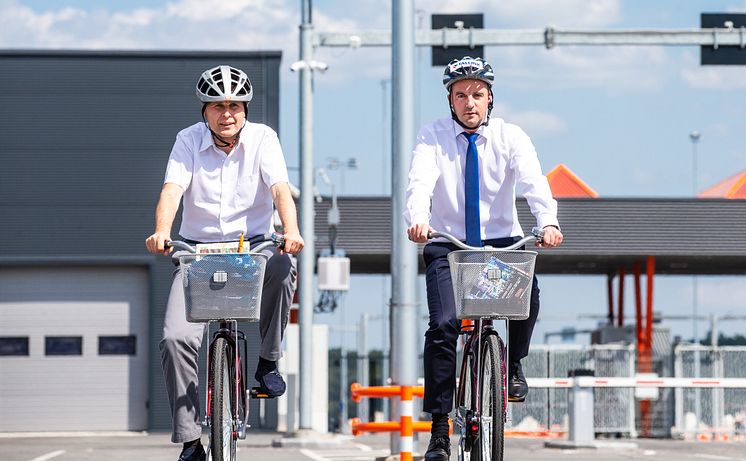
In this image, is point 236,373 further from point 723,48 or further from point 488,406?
point 723,48

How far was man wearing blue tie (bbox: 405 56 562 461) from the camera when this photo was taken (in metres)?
7.81

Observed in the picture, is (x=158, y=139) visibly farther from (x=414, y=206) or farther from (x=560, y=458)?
(x=414, y=206)

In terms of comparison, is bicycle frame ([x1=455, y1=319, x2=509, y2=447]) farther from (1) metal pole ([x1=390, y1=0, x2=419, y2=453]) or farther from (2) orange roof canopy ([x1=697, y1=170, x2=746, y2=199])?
(2) orange roof canopy ([x1=697, y1=170, x2=746, y2=199])

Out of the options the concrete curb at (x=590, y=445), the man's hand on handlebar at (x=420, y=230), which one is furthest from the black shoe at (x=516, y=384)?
the concrete curb at (x=590, y=445)

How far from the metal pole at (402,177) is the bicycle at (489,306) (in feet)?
21.7

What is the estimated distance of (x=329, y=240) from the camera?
102ft

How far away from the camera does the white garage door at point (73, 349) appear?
30.6 m

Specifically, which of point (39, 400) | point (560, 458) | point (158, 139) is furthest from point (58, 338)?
point (560, 458)

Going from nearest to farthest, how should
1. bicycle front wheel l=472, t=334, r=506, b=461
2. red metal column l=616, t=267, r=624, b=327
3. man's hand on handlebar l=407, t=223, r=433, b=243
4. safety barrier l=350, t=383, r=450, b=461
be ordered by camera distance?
bicycle front wheel l=472, t=334, r=506, b=461 → man's hand on handlebar l=407, t=223, r=433, b=243 → safety barrier l=350, t=383, r=450, b=461 → red metal column l=616, t=267, r=624, b=327

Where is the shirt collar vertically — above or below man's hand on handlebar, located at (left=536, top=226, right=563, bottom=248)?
above

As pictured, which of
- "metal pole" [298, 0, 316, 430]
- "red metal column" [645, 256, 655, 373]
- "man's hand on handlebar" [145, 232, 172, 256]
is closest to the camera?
"man's hand on handlebar" [145, 232, 172, 256]

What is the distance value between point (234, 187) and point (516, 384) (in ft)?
5.72

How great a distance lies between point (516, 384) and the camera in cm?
783

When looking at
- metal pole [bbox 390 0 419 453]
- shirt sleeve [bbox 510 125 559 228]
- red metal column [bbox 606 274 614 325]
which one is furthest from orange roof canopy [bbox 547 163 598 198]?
shirt sleeve [bbox 510 125 559 228]
